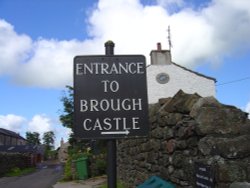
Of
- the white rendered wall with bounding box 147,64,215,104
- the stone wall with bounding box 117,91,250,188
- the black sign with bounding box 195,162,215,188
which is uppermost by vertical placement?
the white rendered wall with bounding box 147,64,215,104

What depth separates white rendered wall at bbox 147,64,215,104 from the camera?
31016mm

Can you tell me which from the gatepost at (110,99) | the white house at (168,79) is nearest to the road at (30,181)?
the white house at (168,79)

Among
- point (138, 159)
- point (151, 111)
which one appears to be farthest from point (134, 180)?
point (151, 111)

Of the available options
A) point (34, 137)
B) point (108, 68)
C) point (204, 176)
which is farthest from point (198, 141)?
point (34, 137)

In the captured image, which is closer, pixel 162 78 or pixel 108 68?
pixel 108 68

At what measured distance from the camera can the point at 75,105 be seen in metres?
3.62

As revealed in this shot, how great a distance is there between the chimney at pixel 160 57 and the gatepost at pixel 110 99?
27.4m

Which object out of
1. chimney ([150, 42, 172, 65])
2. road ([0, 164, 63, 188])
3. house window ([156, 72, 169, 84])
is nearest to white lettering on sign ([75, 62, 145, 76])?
road ([0, 164, 63, 188])

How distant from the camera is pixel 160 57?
31.1m

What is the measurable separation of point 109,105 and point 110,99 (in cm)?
5

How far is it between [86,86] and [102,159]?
17.4 meters

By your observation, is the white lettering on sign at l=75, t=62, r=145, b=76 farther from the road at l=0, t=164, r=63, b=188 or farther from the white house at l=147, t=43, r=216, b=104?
the white house at l=147, t=43, r=216, b=104

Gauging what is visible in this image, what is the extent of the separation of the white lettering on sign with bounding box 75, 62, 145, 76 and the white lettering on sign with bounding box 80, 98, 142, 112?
25 cm

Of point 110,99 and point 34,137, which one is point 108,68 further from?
point 34,137
